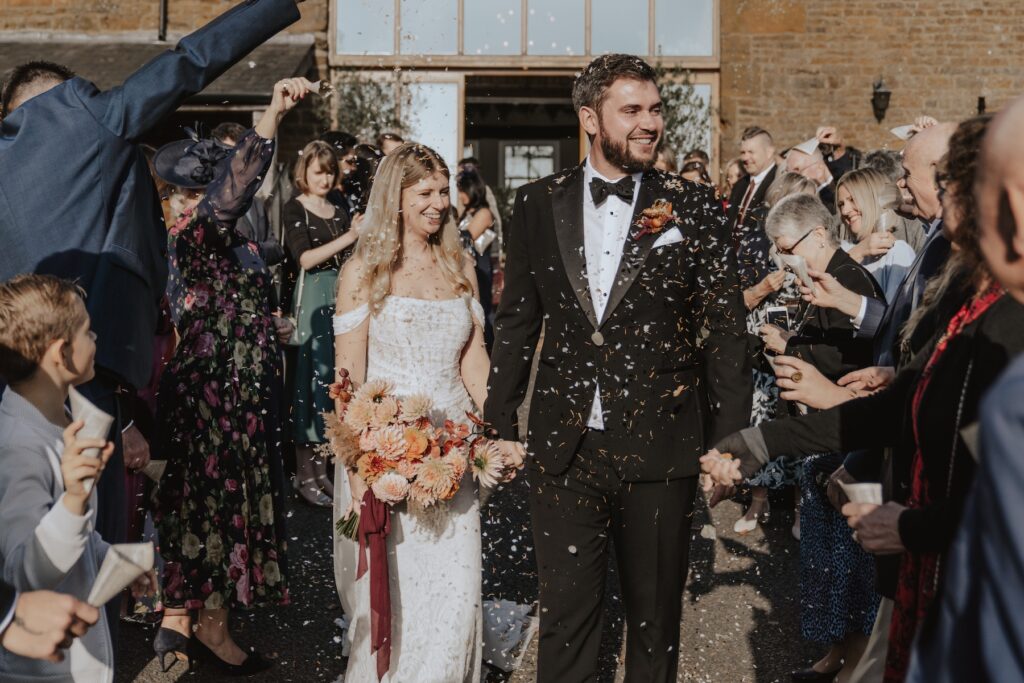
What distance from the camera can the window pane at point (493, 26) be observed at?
16.8m

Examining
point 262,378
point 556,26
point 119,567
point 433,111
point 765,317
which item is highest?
point 556,26

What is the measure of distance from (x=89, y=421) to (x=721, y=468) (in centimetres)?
177

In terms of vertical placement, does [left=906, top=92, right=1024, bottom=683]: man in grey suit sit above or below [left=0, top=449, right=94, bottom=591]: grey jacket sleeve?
above

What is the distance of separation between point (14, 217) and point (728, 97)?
49.0 feet

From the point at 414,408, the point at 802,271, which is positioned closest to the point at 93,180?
the point at 414,408

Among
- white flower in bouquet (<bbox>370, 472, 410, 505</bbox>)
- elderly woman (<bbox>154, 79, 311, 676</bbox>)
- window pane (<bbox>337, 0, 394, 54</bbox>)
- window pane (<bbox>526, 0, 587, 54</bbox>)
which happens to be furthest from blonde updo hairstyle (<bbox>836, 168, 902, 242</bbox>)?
window pane (<bbox>337, 0, 394, 54</bbox>)

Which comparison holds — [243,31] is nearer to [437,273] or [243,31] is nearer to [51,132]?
[51,132]

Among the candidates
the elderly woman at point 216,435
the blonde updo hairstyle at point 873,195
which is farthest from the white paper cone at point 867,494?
the blonde updo hairstyle at point 873,195

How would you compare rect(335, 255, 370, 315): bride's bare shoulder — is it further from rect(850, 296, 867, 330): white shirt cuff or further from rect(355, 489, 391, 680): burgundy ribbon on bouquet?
rect(850, 296, 867, 330): white shirt cuff

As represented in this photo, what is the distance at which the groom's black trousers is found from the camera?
3.59 meters

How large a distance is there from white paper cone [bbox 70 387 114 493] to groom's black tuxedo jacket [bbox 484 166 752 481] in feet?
5.34

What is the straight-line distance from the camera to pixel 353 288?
4.46 m

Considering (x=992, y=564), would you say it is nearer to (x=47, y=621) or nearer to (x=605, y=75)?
(x=47, y=621)

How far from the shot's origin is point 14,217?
3350 mm
